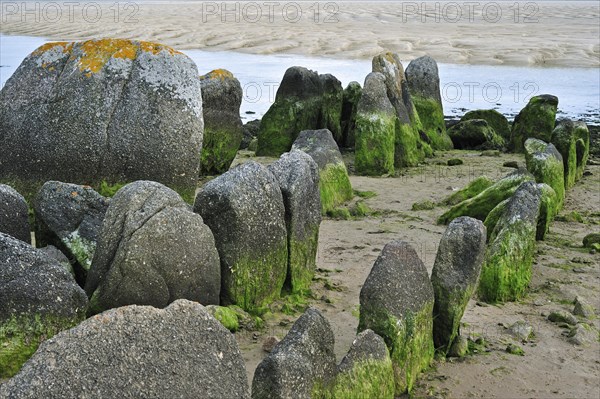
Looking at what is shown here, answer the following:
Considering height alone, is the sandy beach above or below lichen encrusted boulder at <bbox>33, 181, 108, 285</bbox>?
below

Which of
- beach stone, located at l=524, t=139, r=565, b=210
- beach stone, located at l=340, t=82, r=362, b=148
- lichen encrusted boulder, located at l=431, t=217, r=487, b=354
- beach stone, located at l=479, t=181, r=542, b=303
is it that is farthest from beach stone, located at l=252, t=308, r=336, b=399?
beach stone, located at l=340, t=82, r=362, b=148

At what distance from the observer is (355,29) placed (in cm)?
3591

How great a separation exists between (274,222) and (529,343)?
7.54 feet

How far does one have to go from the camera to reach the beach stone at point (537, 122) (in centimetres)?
1597

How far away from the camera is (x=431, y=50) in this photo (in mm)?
30094

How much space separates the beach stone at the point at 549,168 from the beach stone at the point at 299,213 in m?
4.19

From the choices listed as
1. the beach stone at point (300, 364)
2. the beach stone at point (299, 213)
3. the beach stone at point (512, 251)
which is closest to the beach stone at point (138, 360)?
the beach stone at point (300, 364)

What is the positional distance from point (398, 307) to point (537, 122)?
1042cm

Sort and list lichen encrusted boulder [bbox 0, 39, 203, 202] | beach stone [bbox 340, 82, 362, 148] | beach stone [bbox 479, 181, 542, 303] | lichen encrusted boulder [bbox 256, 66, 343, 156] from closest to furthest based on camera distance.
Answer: beach stone [bbox 479, 181, 542, 303]
lichen encrusted boulder [bbox 0, 39, 203, 202]
lichen encrusted boulder [bbox 256, 66, 343, 156]
beach stone [bbox 340, 82, 362, 148]

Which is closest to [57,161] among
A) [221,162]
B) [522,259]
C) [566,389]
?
[221,162]

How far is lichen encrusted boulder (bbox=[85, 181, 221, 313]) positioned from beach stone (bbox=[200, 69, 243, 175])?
596 centimetres

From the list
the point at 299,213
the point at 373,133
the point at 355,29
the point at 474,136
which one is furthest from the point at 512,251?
the point at 355,29

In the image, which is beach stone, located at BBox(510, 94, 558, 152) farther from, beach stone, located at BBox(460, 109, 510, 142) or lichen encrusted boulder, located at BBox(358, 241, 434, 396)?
lichen encrusted boulder, located at BBox(358, 241, 434, 396)

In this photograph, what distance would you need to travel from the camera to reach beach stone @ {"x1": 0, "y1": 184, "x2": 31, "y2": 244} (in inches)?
286
